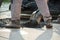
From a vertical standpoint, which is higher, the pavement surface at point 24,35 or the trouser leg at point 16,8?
the trouser leg at point 16,8

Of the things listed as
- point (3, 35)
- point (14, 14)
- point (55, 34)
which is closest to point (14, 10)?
point (14, 14)

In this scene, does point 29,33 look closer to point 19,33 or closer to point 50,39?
point 19,33

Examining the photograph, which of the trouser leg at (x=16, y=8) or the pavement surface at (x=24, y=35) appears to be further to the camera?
the trouser leg at (x=16, y=8)

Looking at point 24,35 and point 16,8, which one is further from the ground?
point 16,8

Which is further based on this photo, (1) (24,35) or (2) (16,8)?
(2) (16,8)

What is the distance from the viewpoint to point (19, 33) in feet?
11.2

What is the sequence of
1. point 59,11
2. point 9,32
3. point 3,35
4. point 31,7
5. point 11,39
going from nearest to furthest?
point 11,39, point 3,35, point 9,32, point 59,11, point 31,7

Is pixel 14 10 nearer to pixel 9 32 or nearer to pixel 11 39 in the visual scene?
pixel 9 32

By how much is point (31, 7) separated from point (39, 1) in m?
3.56

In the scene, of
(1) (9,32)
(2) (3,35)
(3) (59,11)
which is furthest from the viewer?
(3) (59,11)

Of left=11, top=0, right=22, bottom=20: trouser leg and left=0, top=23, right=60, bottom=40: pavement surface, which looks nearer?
left=0, top=23, right=60, bottom=40: pavement surface

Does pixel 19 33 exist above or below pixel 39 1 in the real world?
below

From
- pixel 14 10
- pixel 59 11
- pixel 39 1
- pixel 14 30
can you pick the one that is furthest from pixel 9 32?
pixel 59 11

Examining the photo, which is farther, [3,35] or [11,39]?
[3,35]
